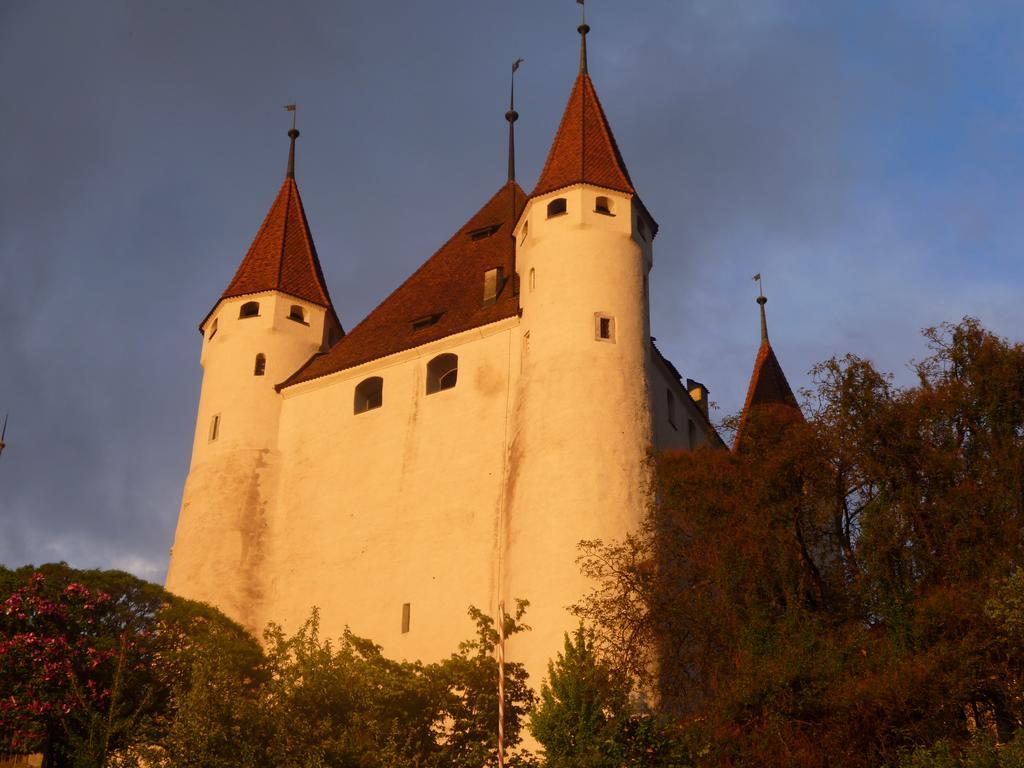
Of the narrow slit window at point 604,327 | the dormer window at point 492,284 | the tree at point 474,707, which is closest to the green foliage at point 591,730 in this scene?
the tree at point 474,707

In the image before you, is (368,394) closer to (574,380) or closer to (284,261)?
(284,261)

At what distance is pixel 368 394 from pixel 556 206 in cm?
599

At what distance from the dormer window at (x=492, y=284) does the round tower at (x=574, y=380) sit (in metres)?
0.95

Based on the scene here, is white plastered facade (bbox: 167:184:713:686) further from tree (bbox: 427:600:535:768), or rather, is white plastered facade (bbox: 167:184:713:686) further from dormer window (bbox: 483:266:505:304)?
tree (bbox: 427:600:535:768)

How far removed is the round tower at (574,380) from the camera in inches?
909

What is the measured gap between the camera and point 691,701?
2092 centimetres

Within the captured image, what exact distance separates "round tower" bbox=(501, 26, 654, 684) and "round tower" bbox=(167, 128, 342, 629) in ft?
20.4

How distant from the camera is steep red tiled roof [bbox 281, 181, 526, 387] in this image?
94.2ft

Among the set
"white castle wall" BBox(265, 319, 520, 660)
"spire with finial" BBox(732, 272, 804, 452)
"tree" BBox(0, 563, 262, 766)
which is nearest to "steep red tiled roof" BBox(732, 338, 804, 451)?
"spire with finial" BBox(732, 272, 804, 452)

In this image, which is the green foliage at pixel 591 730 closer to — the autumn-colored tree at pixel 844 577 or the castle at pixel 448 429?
the autumn-colored tree at pixel 844 577

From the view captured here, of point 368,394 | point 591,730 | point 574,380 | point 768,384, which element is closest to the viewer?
point 591,730

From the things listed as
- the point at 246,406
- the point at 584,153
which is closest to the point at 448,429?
the point at 246,406

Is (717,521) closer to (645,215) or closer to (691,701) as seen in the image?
(691,701)

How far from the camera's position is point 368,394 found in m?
29.6
